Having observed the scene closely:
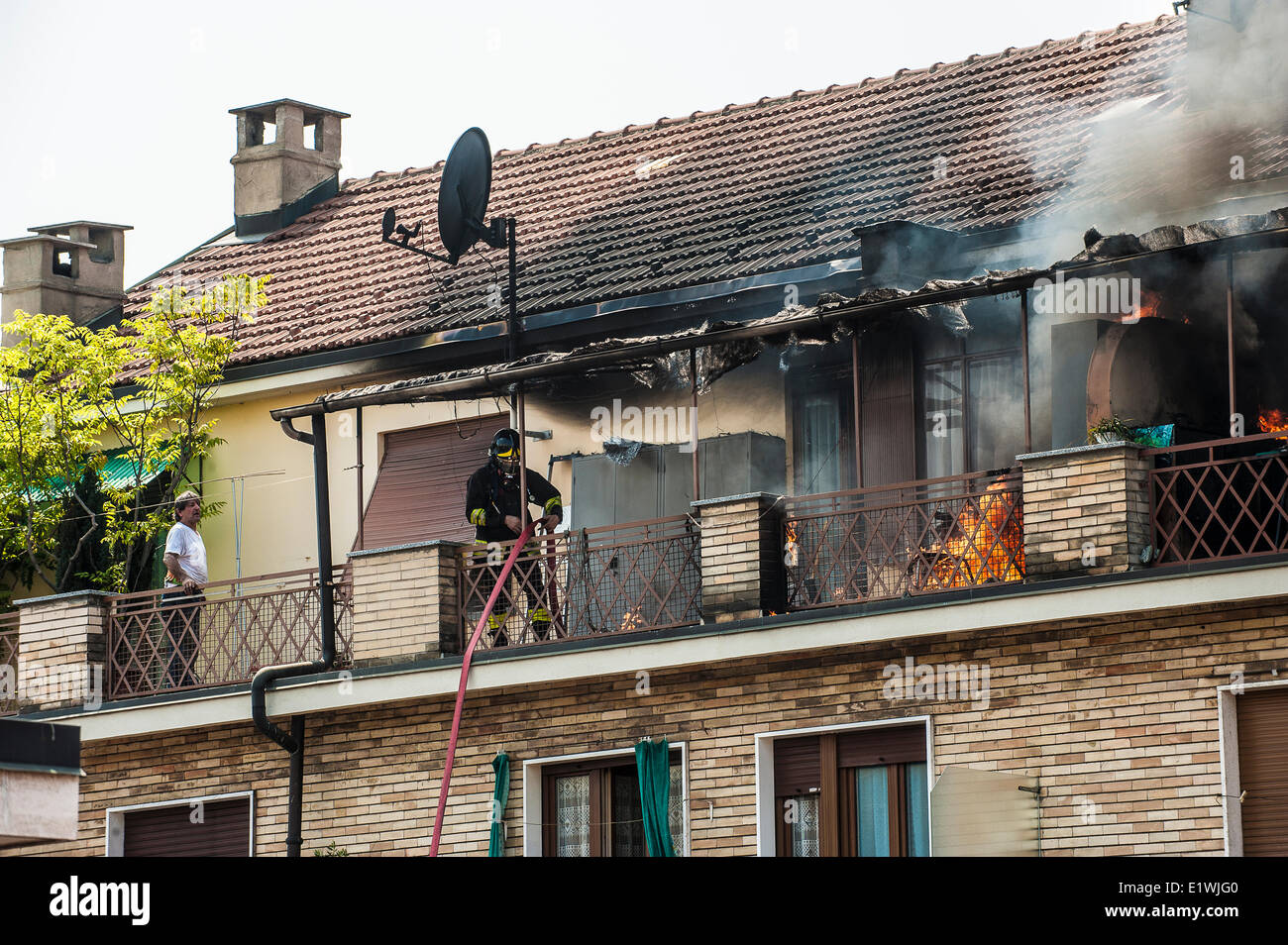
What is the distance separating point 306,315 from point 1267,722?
38.8ft

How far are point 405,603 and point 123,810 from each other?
369cm

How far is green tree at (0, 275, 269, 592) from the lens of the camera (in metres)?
22.1

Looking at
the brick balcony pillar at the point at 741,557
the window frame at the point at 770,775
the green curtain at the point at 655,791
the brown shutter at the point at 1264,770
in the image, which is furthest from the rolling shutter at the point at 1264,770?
the green curtain at the point at 655,791

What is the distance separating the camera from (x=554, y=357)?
18719 millimetres

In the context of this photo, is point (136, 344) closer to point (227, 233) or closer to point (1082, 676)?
point (227, 233)

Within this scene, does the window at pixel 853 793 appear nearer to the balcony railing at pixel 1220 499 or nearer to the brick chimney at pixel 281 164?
the balcony railing at pixel 1220 499

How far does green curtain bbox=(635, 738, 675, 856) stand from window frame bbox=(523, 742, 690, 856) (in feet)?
0.46

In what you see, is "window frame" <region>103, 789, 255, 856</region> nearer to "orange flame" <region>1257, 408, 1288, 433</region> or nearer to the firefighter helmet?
the firefighter helmet

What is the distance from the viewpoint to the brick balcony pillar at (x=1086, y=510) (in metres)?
15.8

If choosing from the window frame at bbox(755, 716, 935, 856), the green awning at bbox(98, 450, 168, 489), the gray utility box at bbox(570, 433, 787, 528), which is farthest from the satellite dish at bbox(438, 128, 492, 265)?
the window frame at bbox(755, 716, 935, 856)

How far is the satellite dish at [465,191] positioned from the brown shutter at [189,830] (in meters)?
5.66

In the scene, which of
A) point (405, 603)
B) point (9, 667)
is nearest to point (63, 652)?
point (9, 667)

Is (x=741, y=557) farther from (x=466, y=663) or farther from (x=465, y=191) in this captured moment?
(x=465, y=191)
